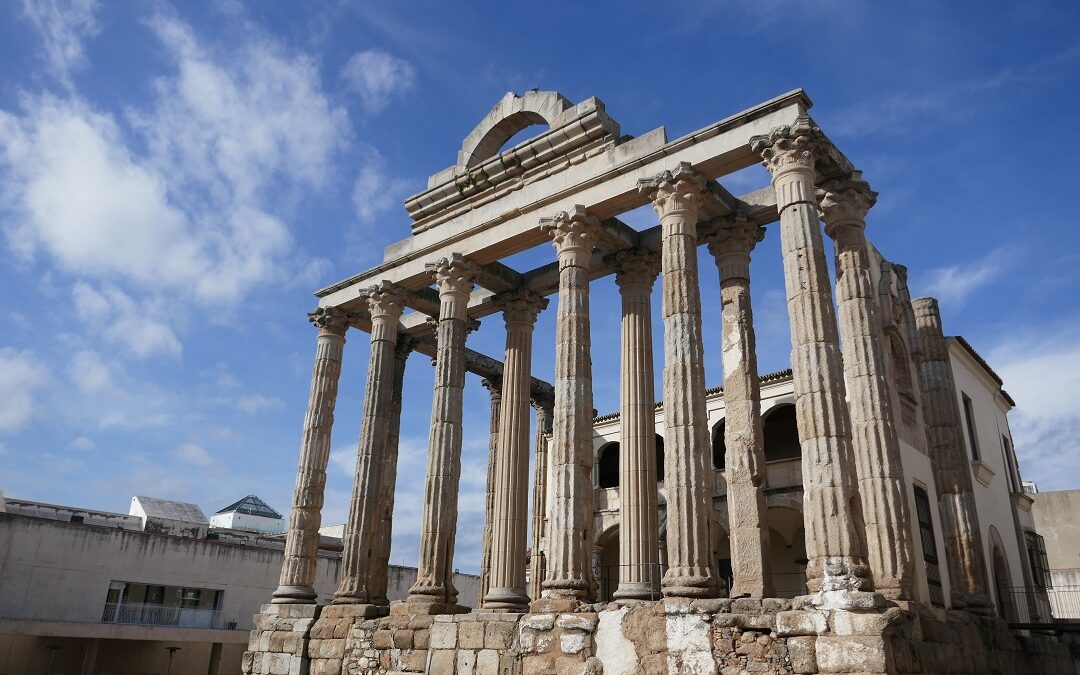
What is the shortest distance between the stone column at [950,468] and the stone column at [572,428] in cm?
717

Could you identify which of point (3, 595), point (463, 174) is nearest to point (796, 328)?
point (463, 174)

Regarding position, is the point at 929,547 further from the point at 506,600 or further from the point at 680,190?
the point at 680,190

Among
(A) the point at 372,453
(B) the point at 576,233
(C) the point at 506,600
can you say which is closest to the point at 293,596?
(A) the point at 372,453

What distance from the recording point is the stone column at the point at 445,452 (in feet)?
52.4

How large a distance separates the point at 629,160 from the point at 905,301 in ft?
23.9

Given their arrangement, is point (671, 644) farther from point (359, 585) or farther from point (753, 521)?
point (359, 585)

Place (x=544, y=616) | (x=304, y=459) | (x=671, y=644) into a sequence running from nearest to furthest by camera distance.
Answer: (x=671, y=644) → (x=544, y=616) → (x=304, y=459)

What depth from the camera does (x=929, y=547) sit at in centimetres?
1528

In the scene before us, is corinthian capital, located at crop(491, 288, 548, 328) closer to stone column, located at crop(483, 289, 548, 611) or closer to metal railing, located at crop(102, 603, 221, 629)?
stone column, located at crop(483, 289, 548, 611)

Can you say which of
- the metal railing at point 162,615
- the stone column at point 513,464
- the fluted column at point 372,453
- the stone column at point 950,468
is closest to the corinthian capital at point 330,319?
the fluted column at point 372,453

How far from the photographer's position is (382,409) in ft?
62.0

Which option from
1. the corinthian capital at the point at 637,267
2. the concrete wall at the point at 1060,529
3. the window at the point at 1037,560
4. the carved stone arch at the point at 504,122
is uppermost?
the carved stone arch at the point at 504,122

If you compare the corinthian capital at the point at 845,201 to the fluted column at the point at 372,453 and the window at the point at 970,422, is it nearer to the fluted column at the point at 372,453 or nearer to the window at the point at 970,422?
the window at the point at 970,422

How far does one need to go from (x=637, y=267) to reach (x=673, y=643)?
7.93m
